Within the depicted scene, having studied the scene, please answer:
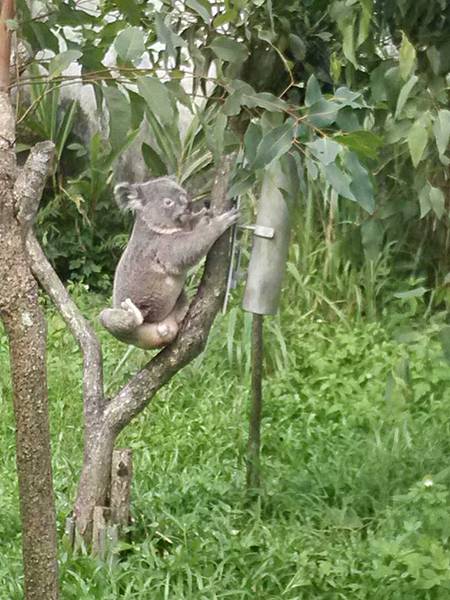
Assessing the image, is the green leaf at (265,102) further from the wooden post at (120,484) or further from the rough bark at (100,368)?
the wooden post at (120,484)

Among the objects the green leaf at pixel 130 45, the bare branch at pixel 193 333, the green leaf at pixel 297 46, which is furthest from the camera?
the bare branch at pixel 193 333

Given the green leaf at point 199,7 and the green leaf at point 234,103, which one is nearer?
the green leaf at point 199,7

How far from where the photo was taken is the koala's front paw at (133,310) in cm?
326

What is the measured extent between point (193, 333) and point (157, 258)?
0.88ft

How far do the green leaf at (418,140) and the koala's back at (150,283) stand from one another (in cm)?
124

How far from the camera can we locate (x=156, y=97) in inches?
79.0

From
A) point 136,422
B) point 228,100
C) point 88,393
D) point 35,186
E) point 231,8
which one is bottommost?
point 136,422

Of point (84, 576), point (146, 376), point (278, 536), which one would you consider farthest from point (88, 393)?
point (278, 536)

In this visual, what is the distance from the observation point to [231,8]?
245 centimetres

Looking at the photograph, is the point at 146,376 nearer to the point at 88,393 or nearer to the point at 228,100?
the point at 88,393

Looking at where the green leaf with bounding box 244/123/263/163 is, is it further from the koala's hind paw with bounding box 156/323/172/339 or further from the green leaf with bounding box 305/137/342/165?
the koala's hind paw with bounding box 156/323/172/339

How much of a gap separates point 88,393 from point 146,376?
22 centimetres

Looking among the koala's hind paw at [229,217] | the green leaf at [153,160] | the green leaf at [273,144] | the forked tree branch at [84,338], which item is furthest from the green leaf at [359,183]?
the forked tree branch at [84,338]

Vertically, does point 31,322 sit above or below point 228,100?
below
